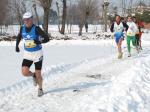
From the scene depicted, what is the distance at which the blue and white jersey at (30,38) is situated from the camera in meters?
9.30

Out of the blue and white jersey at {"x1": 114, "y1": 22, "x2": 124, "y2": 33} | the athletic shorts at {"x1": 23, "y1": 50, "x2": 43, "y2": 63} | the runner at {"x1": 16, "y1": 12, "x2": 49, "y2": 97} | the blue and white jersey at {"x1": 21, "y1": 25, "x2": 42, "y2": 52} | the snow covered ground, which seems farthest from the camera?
the blue and white jersey at {"x1": 114, "y1": 22, "x2": 124, "y2": 33}

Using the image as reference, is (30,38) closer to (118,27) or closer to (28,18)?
(28,18)

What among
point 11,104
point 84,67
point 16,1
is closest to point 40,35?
point 11,104

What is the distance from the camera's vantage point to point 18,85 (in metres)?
11.4

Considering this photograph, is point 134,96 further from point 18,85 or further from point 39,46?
point 18,85

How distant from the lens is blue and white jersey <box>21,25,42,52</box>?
30.5ft

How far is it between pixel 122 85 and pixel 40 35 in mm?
2357

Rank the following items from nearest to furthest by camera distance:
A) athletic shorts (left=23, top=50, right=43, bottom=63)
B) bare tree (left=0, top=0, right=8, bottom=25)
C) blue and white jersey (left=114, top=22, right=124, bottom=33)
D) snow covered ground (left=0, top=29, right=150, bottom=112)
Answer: snow covered ground (left=0, top=29, right=150, bottom=112)
athletic shorts (left=23, top=50, right=43, bottom=63)
blue and white jersey (left=114, top=22, right=124, bottom=33)
bare tree (left=0, top=0, right=8, bottom=25)

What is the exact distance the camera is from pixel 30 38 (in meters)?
9.31

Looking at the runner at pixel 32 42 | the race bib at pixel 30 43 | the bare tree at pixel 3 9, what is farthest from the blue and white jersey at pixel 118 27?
the bare tree at pixel 3 9

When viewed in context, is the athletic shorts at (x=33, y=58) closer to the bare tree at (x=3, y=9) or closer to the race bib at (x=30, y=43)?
the race bib at (x=30, y=43)

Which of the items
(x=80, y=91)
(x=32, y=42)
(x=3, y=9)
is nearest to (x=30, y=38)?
(x=32, y=42)

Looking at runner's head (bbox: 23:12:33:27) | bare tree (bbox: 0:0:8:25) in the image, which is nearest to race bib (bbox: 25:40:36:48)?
runner's head (bbox: 23:12:33:27)

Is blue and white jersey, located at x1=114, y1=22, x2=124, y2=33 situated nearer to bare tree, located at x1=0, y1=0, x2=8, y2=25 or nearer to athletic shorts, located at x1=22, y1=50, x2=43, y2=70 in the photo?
athletic shorts, located at x1=22, y1=50, x2=43, y2=70
